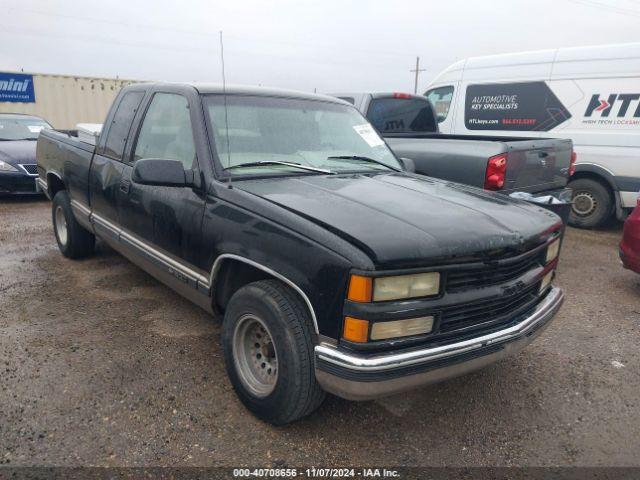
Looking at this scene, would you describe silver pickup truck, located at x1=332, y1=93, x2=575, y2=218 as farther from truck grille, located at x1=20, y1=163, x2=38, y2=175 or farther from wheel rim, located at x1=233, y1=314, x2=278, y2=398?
truck grille, located at x1=20, y1=163, x2=38, y2=175

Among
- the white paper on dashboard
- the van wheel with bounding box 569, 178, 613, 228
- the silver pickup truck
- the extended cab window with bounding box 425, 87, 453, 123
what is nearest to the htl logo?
the van wheel with bounding box 569, 178, 613, 228

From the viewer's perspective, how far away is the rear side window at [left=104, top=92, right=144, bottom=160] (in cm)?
373

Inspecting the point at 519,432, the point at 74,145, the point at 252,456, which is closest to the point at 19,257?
the point at 74,145

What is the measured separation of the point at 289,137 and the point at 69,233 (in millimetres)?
2988

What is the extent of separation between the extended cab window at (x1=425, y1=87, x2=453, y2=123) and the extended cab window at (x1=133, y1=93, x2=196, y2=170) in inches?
249

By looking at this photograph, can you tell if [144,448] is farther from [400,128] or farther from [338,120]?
[400,128]

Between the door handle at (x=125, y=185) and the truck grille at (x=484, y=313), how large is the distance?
2.49m

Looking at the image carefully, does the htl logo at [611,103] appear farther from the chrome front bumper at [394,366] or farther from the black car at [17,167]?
the black car at [17,167]

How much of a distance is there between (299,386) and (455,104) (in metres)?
7.58

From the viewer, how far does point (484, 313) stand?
2.31 meters

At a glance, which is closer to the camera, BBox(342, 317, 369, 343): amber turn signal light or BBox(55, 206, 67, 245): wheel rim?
BBox(342, 317, 369, 343): amber turn signal light

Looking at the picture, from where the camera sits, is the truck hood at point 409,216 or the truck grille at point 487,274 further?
the truck grille at point 487,274

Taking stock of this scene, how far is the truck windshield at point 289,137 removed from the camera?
2.93 meters

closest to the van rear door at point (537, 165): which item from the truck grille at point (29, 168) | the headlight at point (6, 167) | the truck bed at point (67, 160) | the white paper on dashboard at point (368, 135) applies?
the white paper on dashboard at point (368, 135)
